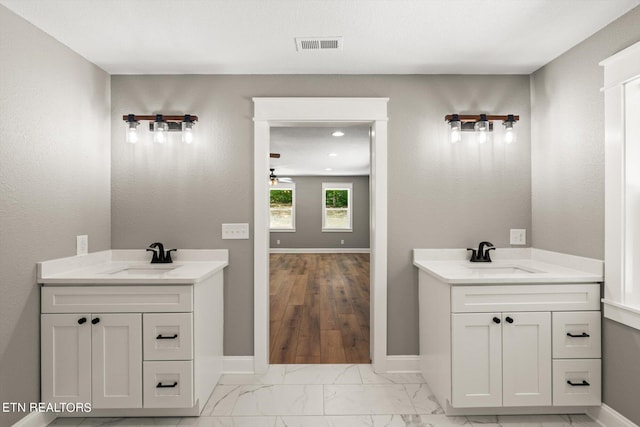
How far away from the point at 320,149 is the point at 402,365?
172 inches

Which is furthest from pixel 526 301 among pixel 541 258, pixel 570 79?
pixel 570 79

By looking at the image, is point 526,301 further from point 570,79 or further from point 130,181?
point 130,181

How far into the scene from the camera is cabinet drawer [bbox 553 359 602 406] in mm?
2057

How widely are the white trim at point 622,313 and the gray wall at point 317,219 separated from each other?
27.9 feet

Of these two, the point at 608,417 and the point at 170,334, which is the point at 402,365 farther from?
the point at 170,334

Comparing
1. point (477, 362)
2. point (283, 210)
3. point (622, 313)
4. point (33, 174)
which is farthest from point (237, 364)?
point (283, 210)

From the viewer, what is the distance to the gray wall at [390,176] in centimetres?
266

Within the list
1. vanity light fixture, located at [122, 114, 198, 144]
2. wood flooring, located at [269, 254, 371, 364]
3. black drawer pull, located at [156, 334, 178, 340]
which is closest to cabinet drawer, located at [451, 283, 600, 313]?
wood flooring, located at [269, 254, 371, 364]

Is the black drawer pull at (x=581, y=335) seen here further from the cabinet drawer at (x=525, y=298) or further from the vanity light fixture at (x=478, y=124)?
the vanity light fixture at (x=478, y=124)

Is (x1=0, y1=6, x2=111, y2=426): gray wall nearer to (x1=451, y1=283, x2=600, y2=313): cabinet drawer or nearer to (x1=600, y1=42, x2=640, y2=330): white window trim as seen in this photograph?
(x1=451, y1=283, x2=600, y2=313): cabinet drawer

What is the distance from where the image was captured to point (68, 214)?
7.30ft

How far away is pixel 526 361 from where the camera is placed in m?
2.05

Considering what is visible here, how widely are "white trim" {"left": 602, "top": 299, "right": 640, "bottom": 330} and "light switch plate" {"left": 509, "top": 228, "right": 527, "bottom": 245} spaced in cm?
71

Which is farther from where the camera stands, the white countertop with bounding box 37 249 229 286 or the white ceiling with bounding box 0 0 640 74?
the white countertop with bounding box 37 249 229 286
